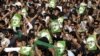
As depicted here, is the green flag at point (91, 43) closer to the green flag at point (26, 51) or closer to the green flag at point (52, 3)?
the green flag at point (26, 51)

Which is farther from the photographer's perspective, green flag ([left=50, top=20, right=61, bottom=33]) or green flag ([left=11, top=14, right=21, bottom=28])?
green flag ([left=11, top=14, right=21, bottom=28])

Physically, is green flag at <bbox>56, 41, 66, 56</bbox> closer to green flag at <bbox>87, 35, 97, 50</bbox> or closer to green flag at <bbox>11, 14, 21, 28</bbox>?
green flag at <bbox>87, 35, 97, 50</bbox>

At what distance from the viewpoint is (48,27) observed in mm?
11445

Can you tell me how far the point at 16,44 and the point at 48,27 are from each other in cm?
142

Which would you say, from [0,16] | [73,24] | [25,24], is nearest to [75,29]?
[73,24]

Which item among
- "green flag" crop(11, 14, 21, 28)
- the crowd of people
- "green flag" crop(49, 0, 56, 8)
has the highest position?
"green flag" crop(11, 14, 21, 28)

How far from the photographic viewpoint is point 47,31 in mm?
10695

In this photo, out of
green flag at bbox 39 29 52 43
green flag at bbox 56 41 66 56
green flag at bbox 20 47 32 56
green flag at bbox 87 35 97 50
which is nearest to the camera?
green flag at bbox 20 47 32 56

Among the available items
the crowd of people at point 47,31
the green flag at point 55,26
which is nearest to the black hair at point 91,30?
the crowd of people at point 47,31

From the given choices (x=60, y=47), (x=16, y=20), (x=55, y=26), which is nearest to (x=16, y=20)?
(x=16, y=20)

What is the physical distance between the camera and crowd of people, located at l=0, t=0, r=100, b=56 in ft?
33.2

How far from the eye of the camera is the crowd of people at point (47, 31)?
10.1m

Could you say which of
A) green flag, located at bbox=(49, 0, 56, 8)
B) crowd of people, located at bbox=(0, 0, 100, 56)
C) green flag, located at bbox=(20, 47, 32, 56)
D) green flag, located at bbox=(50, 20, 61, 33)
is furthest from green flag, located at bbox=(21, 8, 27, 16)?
green flag, located at bbox=(20, 47, 32, 56)

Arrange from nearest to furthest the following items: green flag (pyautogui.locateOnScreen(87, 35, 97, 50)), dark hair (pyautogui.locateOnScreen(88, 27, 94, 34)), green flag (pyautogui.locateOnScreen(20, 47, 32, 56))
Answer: green flag (pyautogui.locateOnScreen(20, 47, 32, 56)) → green flag (pyautogui.locateOnScreen(87, 35, 97, 50)) → dark hair (pyautogui.locateOnScreen(88, 27, 94, 34))
